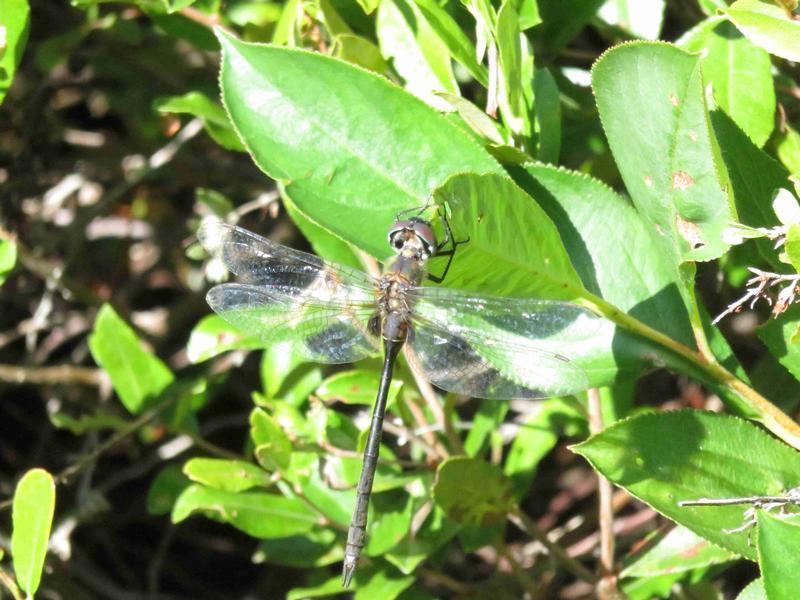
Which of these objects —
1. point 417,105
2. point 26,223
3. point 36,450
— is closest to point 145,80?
point 26,223

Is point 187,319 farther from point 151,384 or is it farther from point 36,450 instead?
point 151,384

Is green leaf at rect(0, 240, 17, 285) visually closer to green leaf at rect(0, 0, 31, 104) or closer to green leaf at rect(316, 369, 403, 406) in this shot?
green leaf at rect(0, 0, 31, 104)

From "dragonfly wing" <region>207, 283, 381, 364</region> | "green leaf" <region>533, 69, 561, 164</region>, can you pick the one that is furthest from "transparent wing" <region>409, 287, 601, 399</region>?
"green leaf" <region>533, 69, 561, 164</region>

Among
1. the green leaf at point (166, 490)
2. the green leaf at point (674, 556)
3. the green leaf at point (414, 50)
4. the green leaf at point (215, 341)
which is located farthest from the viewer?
the green leaf at point (166, 490)

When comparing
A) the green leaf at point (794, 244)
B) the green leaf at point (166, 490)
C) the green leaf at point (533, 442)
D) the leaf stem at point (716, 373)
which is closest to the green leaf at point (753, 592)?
the leaf stem at point (716, 373)

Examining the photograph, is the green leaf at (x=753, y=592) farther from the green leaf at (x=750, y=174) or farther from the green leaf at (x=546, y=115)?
the green leaf at (x=546, y=115)

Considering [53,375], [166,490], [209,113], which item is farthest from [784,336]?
[53,375]
